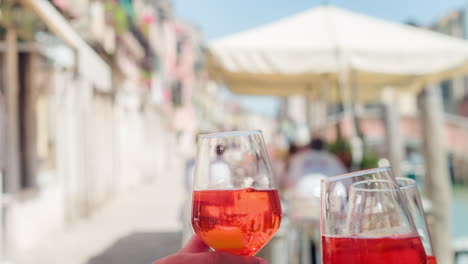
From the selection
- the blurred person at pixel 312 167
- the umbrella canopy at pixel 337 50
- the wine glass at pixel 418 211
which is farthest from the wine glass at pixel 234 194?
the umbrella canopy at pixel 337 50

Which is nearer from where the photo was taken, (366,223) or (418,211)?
(366,223)

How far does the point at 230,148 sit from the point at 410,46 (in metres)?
4.08

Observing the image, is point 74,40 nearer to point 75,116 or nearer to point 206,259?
point 75,116

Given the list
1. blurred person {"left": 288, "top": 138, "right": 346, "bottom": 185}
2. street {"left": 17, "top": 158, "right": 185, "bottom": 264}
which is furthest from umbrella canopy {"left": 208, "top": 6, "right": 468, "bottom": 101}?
street {"left": 17, "top": 158, "right": 185, "bottom": 264}

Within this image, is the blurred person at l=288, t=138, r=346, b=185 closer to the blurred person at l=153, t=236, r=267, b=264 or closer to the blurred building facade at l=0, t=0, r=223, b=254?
the blurred building facade at l=0, t=0, r=223, b=254

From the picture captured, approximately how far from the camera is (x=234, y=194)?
1051 millimetres

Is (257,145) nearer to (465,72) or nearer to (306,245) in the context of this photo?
(306,245)

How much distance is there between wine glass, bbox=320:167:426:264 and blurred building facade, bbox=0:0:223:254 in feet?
15.7

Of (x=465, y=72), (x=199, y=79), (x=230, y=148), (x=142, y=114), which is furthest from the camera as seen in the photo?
(x=199, y=79)

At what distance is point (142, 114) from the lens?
71.1ft

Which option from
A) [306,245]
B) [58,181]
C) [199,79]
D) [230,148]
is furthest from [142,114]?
[199,79]

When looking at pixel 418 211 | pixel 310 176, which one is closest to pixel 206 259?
pixel 418 211

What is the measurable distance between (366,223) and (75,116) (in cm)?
991

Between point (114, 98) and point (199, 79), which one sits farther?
point (199, 79)
